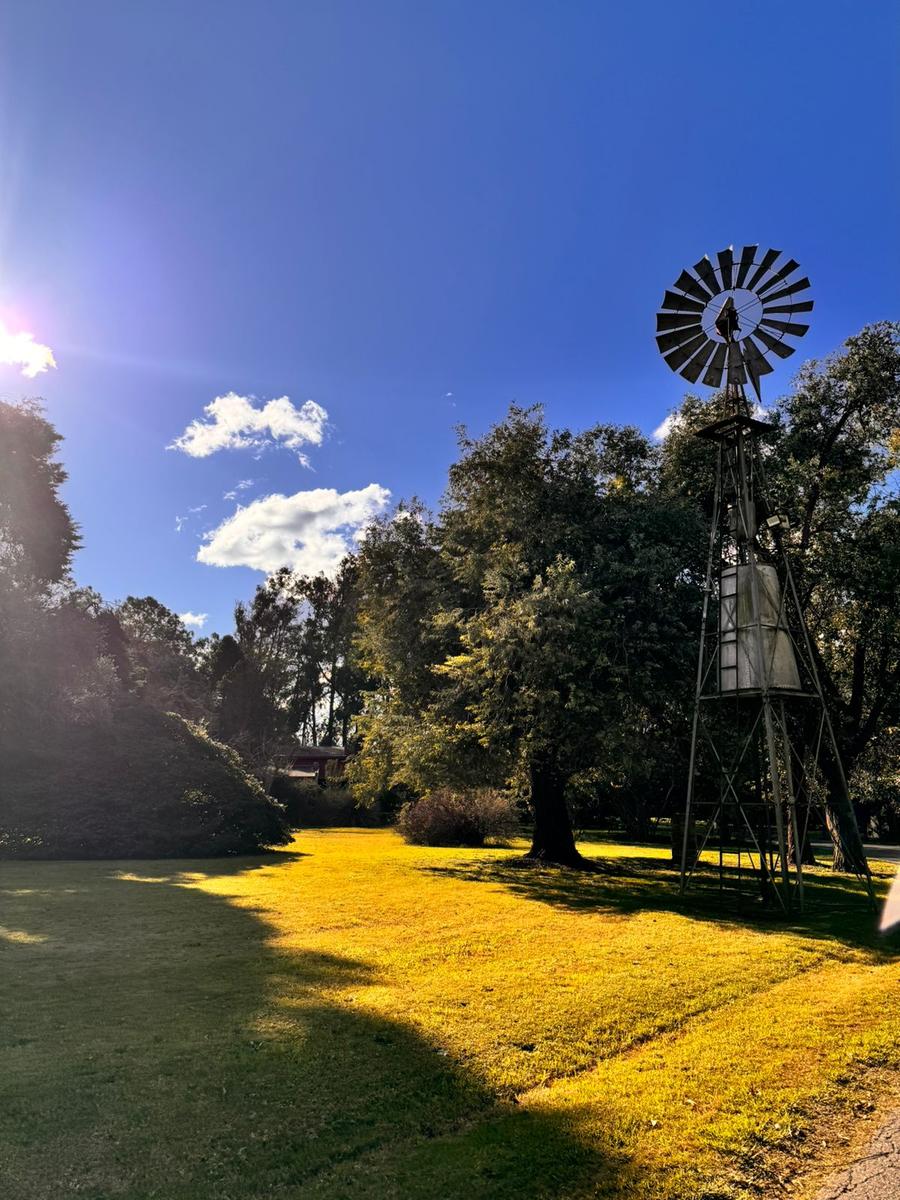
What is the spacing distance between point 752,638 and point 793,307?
7014mm

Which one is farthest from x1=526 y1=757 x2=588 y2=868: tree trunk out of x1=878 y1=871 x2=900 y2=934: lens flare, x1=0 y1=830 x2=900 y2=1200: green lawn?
x1=0 y1=830 x2=900 y2=1200: green lawn

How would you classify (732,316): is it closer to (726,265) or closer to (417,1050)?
(726,265)

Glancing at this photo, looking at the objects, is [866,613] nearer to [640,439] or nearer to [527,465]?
[640,439]

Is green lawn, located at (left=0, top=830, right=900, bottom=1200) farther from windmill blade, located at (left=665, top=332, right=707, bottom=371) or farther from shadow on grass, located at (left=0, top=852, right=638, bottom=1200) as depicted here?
windmill blade, located at (left=665, top=332, right=707, bottom=371)

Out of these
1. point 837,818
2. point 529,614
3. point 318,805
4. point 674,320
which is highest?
point 674,320

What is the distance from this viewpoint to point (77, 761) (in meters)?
21.5

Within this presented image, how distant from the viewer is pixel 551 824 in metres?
21.2

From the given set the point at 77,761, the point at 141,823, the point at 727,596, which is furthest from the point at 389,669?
the point at 727,596

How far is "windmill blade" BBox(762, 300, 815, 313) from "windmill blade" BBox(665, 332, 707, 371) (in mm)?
1341

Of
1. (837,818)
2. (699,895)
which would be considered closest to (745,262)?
(699,895)

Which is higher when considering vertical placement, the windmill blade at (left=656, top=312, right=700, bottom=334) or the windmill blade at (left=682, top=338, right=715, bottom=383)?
the windmill blade at (left=656, top=312, right=700, bottom=334)

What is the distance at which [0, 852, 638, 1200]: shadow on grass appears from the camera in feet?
12.0

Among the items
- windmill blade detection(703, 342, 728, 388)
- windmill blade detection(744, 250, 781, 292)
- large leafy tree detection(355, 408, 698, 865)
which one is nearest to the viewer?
windmill blade detection(744, 250, 781, 292)

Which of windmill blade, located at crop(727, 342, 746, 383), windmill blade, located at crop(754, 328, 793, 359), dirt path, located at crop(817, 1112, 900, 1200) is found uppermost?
windmill blade, located at crop(754, 328, 793, 359)
